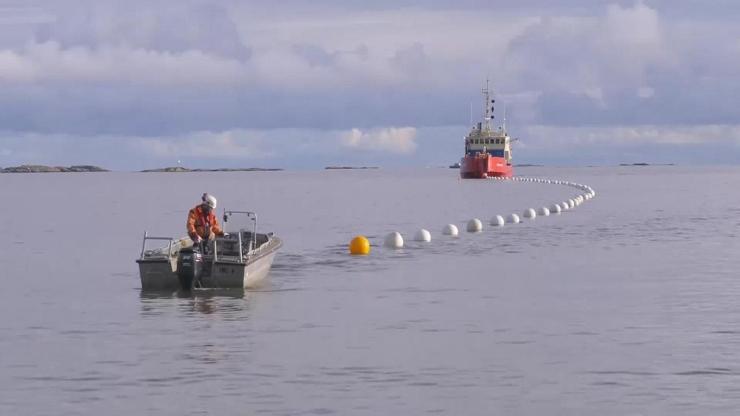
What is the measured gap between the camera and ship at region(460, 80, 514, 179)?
170500 millimetres

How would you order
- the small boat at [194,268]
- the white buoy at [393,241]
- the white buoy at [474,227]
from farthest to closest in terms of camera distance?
the white buoy at [474,227] < the white buoy at [393,241] < the small boat at [194,268]

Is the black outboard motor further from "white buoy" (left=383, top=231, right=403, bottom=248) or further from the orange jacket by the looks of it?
"white buoy" (left=383, top=231, right=403, bottom=248)

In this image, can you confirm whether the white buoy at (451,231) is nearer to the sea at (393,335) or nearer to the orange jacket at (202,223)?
the sea at (393,335)

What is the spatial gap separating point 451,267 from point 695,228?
30530 mm

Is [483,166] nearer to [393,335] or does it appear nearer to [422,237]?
[422,237]

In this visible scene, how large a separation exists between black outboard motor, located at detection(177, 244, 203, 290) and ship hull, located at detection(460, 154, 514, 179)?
142 metres

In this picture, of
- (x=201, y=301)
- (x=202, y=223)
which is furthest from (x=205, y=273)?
(x=202, y=223)

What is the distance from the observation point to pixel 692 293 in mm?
34594

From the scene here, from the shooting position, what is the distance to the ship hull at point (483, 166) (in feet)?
574

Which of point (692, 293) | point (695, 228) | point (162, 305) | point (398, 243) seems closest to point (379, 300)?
point (162, 305)

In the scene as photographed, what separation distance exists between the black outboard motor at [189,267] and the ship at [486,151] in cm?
13855

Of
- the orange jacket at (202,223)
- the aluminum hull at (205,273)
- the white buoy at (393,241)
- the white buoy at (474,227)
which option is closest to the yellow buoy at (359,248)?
the white buoy at (393,241)

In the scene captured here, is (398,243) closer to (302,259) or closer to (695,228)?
(302,259)

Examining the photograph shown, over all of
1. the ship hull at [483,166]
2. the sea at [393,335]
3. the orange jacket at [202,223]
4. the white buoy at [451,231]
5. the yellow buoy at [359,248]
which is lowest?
the sea at [393,335]
